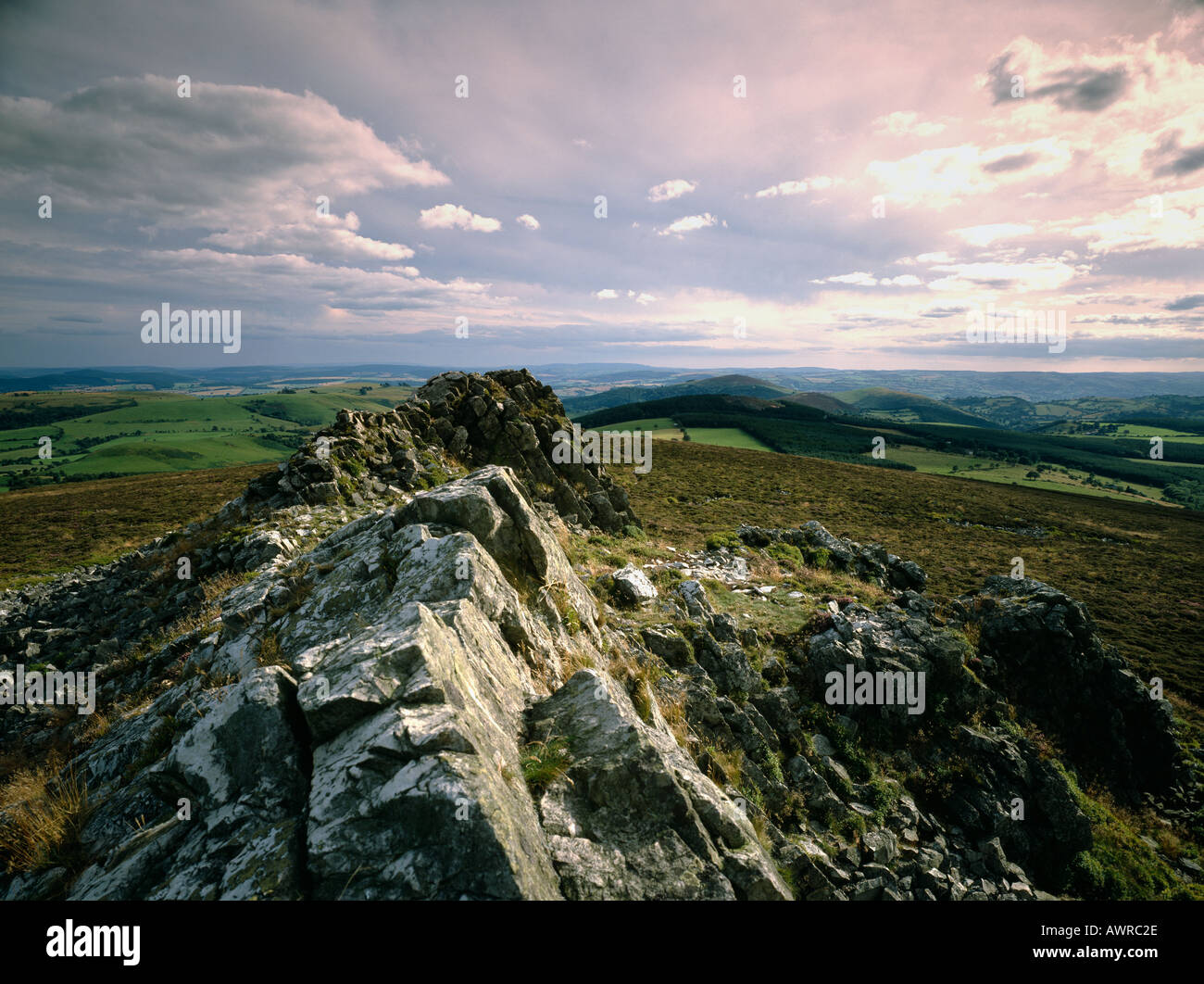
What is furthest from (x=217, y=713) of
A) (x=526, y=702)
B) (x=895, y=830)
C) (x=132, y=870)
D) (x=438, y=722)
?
(x=895, y=830)

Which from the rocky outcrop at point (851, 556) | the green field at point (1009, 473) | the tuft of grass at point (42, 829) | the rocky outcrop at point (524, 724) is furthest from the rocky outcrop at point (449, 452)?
the green field at point (1009, 473)

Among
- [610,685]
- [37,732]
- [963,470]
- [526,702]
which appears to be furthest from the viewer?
[963,470]

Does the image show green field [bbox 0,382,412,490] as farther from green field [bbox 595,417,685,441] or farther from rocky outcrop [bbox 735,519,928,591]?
rocky outcrop [bbox 735,519,928,591]

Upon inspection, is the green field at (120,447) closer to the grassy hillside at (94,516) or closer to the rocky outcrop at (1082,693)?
the grassy hillside at (94,516)

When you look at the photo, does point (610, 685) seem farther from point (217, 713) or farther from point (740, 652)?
point (740, 652)

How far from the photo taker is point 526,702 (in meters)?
7.27

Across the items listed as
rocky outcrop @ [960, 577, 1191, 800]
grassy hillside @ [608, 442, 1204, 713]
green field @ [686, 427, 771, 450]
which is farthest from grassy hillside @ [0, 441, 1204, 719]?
green field @ [686, 427, 771, 450]

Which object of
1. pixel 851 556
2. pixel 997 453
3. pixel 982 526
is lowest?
pixel 982 526

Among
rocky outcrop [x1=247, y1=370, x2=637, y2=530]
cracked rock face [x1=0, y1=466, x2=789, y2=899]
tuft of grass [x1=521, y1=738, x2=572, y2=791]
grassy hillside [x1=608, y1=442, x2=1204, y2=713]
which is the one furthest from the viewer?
grassy hillside [x1=608, y1=442, x2=1204, y2=713]

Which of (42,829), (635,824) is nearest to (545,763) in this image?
(635,824)

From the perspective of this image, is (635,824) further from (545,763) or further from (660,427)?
(660,427)

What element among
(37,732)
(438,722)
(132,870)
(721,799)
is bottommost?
(37,732)

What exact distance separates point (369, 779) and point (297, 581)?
6.54 meters

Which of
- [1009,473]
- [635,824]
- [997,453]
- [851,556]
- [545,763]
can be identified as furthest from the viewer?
[997,453]
